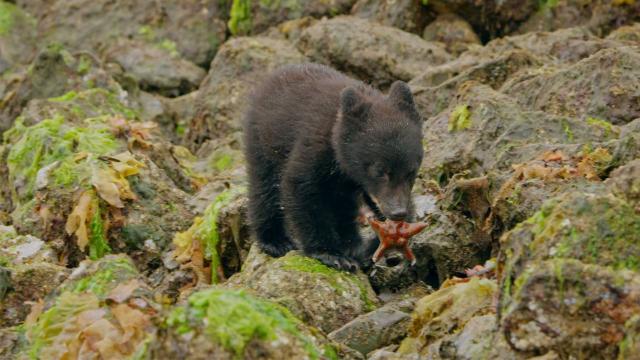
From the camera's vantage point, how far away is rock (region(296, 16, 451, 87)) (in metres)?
13.7

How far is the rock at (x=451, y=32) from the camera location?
14711 millimetres

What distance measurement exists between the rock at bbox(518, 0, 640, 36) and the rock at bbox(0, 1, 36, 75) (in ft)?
24.5

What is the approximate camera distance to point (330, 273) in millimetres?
7941

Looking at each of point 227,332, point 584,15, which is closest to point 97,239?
point 227,332

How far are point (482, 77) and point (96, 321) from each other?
20.1 ft

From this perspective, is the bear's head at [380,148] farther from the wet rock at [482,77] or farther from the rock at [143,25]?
the rock at [143,25]

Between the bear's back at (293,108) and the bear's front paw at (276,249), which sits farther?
the bear's front paw at (276,249)

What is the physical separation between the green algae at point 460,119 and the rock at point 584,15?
4.31 m

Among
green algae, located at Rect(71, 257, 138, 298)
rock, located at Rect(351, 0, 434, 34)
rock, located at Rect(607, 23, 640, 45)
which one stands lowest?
rock, located at Rect(351, 0, 434, 34)

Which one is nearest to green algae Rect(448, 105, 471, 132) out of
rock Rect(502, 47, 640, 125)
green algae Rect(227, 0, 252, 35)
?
rock Rect(502, 47, 640, 125)

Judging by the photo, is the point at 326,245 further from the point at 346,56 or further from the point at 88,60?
the point at 88,60

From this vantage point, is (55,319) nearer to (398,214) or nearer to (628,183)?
(398,214)

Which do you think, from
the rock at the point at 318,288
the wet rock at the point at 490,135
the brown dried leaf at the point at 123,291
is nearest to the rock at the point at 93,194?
the rock at the point at 318,288

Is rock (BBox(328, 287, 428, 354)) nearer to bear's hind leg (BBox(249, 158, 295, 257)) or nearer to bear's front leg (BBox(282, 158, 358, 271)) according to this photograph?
bear's front leg (BBox(282, 158, 358, 271))
